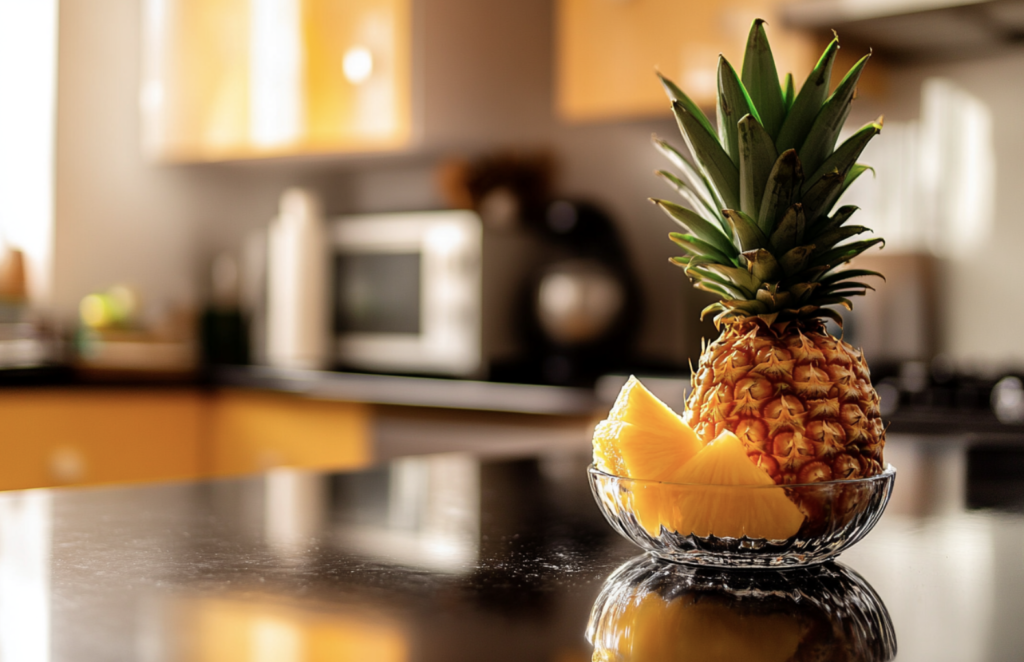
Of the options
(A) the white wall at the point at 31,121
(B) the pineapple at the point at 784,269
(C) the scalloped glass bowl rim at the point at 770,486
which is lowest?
(C) the scalloped glass bowl rim at the point at 770,486

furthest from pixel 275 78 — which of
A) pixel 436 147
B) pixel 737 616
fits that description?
pixel 737 616

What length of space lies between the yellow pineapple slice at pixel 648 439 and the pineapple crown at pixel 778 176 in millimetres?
87

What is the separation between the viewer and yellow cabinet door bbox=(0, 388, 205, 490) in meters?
3.04

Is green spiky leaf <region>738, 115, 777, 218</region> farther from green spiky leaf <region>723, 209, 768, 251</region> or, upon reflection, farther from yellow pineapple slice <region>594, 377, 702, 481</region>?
yellow pineapple slice <region>594, 377, 702, 481</region>

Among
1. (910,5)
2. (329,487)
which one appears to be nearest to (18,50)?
(910,5)

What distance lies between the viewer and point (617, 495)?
72cm

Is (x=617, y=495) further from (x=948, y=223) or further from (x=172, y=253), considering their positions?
(x=172, y=253)

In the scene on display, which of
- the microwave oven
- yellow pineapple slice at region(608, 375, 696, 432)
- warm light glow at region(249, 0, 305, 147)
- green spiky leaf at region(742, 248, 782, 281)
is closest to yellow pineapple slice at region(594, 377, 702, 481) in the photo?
yellow pineapple slice at region(608, 375, 696, 432)

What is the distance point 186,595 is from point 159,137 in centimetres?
350

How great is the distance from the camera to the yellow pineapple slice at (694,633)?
0.55m

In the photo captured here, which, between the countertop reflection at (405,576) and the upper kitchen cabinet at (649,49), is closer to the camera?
the countertop reflection at (405,576)

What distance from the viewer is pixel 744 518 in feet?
2.25

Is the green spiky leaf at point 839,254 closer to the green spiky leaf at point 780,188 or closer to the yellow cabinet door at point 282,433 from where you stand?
the green spiky leaf at point 780,188

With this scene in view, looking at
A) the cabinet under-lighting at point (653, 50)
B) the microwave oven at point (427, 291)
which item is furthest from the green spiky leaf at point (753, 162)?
the microwave oven at point (427, 291)
